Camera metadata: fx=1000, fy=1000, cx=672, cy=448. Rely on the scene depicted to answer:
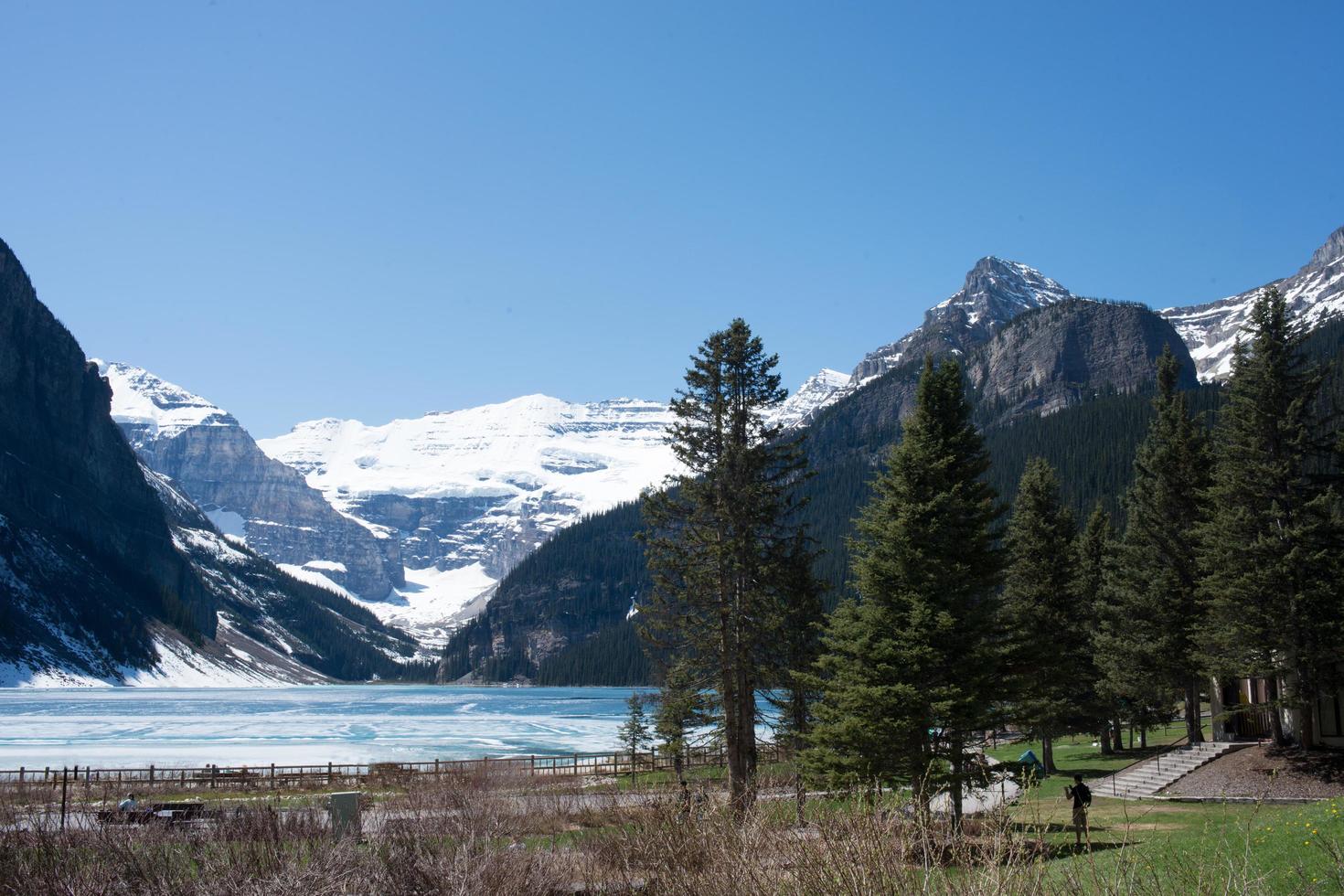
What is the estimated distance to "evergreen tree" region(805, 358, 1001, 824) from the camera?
23906 millimetres

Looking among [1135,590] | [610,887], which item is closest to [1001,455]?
[1135,590]

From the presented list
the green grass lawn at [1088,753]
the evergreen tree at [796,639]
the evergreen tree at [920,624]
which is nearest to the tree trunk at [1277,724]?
the green grass lawn at [1088,753]

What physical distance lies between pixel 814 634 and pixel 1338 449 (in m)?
17.8

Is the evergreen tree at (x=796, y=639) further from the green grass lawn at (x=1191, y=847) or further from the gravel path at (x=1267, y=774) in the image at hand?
the gravel path at (x=1267, y=774)

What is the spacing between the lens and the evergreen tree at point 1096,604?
42.2 m

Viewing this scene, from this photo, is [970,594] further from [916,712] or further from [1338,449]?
[1338,449]

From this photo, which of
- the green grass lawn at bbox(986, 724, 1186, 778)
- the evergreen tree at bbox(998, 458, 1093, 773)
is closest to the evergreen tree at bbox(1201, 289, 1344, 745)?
the evergreen tree at bbox(998, 458, 1093, 773)

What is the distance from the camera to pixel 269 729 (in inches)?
3804

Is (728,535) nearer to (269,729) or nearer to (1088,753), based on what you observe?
(1088,753)

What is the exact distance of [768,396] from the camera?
32.8m

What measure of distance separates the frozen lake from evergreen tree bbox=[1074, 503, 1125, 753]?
130 feet

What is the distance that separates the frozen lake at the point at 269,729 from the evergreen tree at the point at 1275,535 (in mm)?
49315

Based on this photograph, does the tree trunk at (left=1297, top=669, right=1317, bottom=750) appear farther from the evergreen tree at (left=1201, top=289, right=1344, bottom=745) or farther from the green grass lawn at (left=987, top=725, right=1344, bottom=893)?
the green grass lawn at (left=987, top=725, right=1344, bottom=893)

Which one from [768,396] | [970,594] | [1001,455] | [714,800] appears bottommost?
[714,800]
